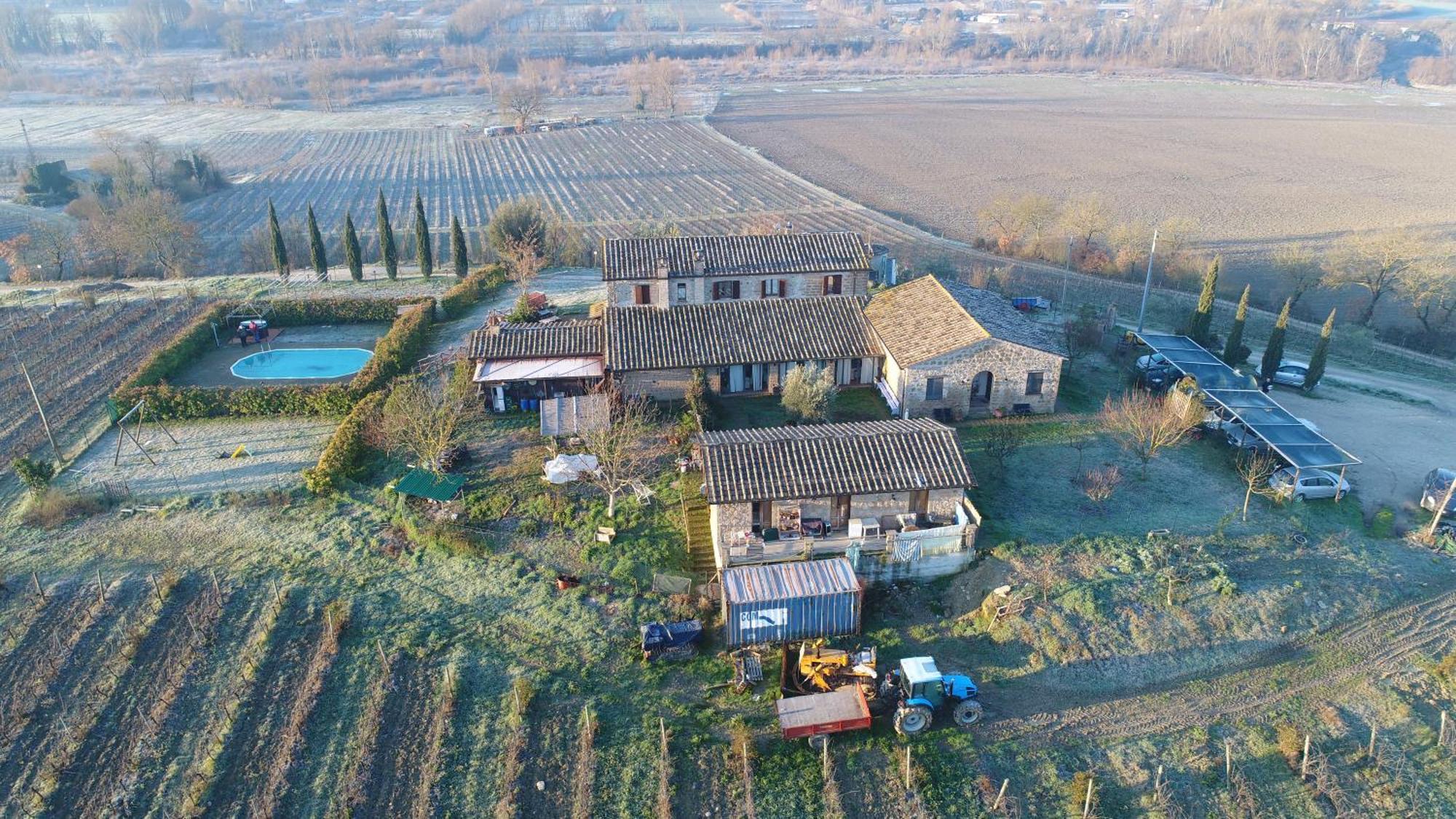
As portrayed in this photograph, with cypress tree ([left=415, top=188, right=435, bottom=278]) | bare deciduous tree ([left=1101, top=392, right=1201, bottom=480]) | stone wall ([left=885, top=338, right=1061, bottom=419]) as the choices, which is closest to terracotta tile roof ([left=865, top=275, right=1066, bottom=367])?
stone wall ([left=885, top=338, right=1061, bottom=419])

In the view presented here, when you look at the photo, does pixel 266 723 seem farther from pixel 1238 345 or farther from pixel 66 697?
pixel 1238 345

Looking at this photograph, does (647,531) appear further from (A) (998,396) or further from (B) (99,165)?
(B) (99,165)

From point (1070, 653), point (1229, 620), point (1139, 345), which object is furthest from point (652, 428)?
point (1139, 345)

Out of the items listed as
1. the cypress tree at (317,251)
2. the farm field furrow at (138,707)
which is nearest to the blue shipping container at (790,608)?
the farm field furrow at (138,707)

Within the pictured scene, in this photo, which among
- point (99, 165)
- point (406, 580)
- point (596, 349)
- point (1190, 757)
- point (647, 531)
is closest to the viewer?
point (1190, 757)

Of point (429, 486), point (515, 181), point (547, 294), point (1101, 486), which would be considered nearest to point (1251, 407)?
point (1101, 486)

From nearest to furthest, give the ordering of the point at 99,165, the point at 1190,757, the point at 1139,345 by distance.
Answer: the point at 1190,757 → the point at 1139,345 → the point at 99,165

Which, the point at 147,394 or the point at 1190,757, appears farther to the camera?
the point at 147,394
